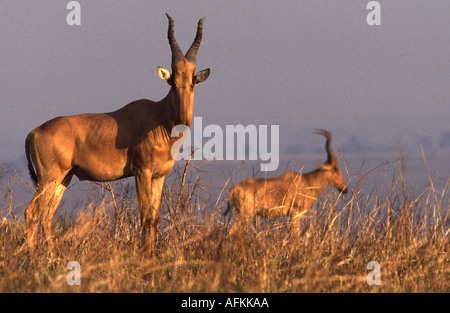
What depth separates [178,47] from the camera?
9.17 m

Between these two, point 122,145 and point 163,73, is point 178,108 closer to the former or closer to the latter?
point 163,73

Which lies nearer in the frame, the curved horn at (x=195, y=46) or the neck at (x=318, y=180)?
the curved horn at (x=195, y=46)

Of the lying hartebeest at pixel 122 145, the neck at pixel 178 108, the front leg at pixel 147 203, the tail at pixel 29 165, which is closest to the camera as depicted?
the front leg at pixel 147 203

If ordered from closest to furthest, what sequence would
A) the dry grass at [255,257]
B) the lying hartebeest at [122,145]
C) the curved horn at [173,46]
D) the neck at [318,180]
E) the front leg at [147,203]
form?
the dry grass at [255,257] → the front leg at [147,203] → the lying hartebeest at [122,145] → the curved horn at [173,46] → the neck at [318,180]

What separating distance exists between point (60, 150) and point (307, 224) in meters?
4.37

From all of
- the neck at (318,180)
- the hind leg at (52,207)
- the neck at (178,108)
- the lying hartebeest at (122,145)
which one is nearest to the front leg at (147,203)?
the lying hartebeest at (122,145)

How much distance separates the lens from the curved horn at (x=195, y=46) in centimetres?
906

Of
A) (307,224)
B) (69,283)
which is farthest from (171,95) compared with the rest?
(69,283)

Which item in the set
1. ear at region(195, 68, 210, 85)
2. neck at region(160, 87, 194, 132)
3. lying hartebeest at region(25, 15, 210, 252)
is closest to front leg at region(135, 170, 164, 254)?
lying hartebeest at region(25, 15, 210, 252)

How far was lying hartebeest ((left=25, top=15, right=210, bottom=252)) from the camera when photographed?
8695 millimetres

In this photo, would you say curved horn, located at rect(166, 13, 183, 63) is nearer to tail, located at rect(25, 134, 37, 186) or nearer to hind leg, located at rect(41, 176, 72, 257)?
hind leg, located at rect(41, 176, 72, 257)

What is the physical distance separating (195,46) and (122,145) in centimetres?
205

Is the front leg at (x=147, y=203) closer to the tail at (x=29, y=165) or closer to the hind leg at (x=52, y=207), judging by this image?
the hind leg at (x=52, y=207)

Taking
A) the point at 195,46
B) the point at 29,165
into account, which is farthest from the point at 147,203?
the point at 195,46
